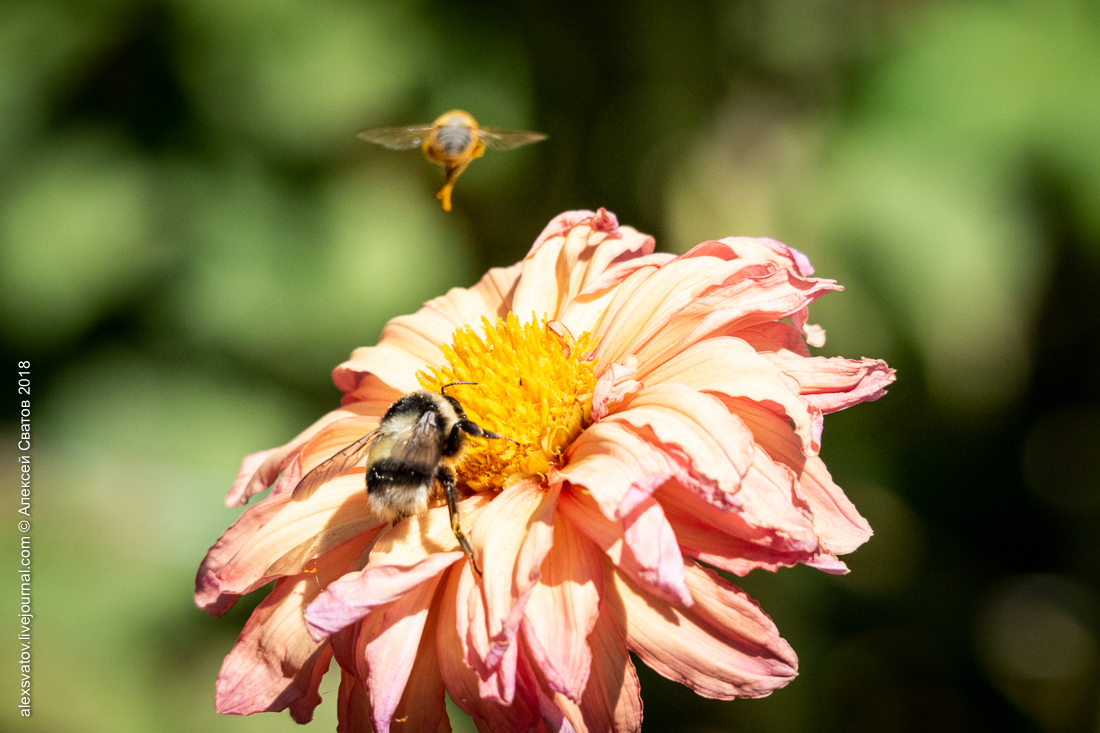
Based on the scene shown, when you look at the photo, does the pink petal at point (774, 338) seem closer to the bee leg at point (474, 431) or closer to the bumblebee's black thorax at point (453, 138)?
the bee leg at point (474, 431)

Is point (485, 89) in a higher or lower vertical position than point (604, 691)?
higher

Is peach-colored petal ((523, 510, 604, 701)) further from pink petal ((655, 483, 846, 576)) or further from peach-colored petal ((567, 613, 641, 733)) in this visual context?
pink petal ((655, 483, 846, 576))

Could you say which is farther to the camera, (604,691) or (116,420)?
(116,420)

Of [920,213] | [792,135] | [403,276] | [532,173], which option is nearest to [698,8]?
[792,135]

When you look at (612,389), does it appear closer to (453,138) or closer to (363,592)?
(363,592)

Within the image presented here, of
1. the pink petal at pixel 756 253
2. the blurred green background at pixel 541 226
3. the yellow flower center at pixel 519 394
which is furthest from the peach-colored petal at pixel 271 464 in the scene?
the blurred green background at pixel 541 226

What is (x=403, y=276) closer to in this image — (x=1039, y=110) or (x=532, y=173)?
(x=532, y=173)
